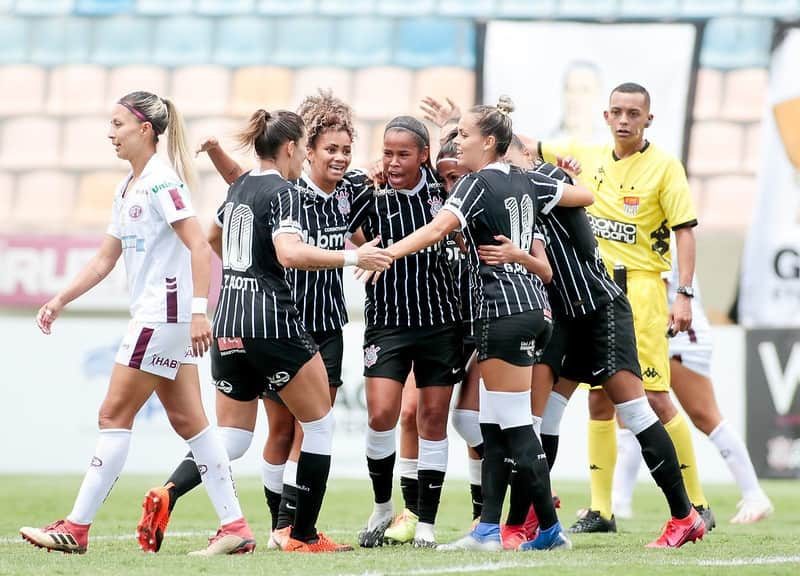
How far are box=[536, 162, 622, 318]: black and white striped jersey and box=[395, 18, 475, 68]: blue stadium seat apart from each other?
7128 mm

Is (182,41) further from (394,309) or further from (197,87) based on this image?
(394,309)

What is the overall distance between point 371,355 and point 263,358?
32.1 inches

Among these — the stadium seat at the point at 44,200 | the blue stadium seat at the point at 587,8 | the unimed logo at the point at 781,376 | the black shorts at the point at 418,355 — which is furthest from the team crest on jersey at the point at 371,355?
the stadium seat at the point at 44,200

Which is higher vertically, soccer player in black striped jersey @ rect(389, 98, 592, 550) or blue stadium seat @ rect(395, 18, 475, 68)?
blue stadium seat @ rect(395, 18, 475, 68)

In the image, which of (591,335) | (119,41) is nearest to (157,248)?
(591,335)

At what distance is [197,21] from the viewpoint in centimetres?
1330

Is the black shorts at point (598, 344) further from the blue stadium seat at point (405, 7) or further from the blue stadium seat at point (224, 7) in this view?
the blue stadium seat at point (224, 7)

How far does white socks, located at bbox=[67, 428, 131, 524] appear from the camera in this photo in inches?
211

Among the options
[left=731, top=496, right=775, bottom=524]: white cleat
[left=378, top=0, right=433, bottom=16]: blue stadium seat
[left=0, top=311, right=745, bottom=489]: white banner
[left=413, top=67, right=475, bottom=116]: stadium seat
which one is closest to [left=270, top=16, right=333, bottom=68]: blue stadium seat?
[left=378, top=0, right=433, bottom=16]: blue stadium seat

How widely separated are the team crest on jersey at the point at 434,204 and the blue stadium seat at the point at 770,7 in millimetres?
7565

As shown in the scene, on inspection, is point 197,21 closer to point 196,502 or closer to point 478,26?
point 478,26

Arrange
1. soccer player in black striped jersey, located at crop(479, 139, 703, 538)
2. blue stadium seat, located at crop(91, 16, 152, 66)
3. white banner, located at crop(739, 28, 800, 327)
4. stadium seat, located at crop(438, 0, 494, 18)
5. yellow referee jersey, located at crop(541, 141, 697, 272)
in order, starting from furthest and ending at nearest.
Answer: blue stadium seat, located at crop(91, 16, 152, 66)
stadium seat, located at crop(438, 0, 494, 18)
white banner, located at crop(739, 28, 800, 327)
yellow referee jersey, located at crop(541, 141, 697, 272)
soccer player in black striped jersey, located at crop(479, 139, 703, 538)

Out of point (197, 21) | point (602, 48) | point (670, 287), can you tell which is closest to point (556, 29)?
point (602, 48)

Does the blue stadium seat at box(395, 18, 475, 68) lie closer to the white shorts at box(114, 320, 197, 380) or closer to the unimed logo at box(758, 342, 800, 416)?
the unimed logo at box(758, 342, 800, 416)
